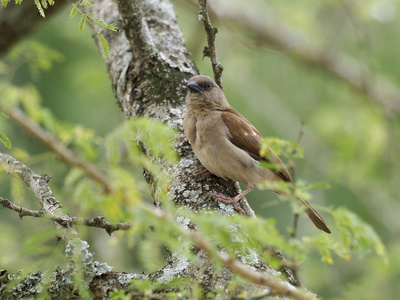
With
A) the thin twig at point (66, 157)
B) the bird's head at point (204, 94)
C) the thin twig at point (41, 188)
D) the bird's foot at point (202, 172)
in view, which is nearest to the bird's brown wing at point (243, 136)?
the bird's head at point (204, 94)

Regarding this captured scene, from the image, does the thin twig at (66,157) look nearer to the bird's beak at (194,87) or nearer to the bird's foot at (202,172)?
the bird's foot at (202,172)

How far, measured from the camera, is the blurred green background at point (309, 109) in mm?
6590

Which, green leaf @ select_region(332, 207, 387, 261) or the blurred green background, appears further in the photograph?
the blurred green background

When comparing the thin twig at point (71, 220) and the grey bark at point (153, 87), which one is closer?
the thin twig at point (71, 220)

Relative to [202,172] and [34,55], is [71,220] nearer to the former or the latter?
[202,172]

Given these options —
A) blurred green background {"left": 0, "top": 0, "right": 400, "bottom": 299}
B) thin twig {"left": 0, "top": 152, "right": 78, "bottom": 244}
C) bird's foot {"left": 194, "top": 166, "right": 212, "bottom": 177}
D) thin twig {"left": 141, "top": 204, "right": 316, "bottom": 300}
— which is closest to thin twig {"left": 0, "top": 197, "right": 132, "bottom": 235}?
thin twig {"left": 0, "top": 152, "right": 78, "bottom": 244}

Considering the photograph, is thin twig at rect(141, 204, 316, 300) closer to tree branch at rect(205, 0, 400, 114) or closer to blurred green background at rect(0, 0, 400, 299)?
blurred green background at rect(0, 0, 400, 299)

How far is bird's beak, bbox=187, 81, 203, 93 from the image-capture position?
391 centimetres

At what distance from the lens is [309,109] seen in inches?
384

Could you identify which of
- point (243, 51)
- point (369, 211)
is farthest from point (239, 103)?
point (369, 211)

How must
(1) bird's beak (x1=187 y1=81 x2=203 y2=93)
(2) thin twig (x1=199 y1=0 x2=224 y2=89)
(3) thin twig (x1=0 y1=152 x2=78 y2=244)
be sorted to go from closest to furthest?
(3) thin twig (x1=0 y1=152 x2=78 y2=244) < (2) thin twig (x1=199 y1=0 x2=224 y2=89) < (1) bird's beak (x1=187 y1=81 x2=203 y2=93)

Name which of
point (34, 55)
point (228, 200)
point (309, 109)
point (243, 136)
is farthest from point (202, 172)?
point (309, 109)

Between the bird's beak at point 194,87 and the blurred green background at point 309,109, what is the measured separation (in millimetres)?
2374

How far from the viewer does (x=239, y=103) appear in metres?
8.96
